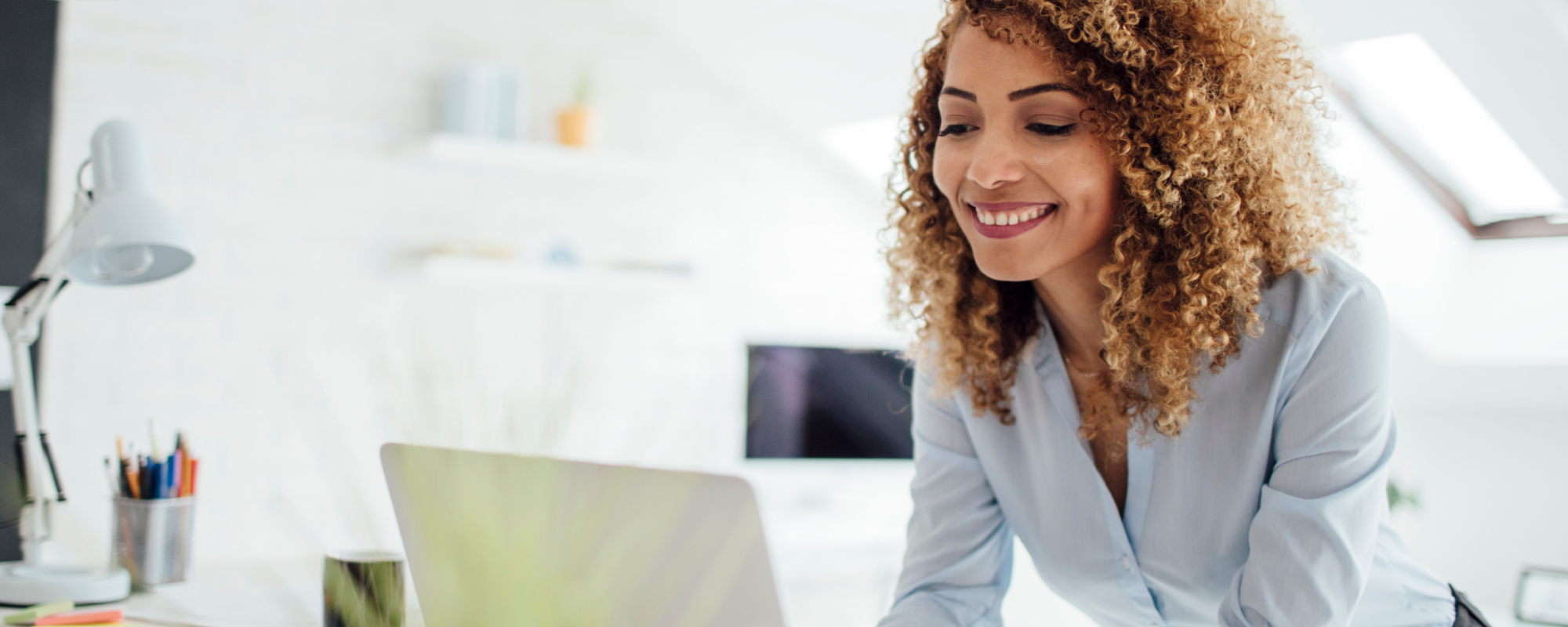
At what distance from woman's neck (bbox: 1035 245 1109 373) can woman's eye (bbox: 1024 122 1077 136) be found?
0.15 meters

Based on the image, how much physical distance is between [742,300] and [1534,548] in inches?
91.3

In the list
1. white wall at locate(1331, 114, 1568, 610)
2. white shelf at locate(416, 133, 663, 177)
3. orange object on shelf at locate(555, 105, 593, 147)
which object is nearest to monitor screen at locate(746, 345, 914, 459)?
white shelf at locate(416, 133, 663, 177)

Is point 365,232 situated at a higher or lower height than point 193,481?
higher

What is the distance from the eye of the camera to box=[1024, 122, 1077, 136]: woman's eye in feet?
3.38

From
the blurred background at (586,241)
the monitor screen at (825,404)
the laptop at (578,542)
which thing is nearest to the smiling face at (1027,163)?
the laptop at (578,542)

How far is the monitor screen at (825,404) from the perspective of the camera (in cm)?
284

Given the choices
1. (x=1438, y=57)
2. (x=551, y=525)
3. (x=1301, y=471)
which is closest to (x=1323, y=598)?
(x=1301, y=471)

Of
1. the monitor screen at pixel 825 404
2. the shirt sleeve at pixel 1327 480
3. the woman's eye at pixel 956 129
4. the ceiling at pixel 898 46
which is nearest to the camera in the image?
the shirt sleeve at pixel 1327 480

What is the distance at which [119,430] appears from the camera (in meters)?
2.58

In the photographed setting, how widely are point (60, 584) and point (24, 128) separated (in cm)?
81

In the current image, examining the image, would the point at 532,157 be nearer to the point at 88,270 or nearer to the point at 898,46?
the point at 898,46

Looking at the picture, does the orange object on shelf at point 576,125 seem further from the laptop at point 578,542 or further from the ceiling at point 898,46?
the laptop at point 578,542

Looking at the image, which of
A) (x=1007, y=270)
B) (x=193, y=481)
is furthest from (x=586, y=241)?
(x=1007, y=270)

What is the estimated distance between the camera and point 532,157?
2.99 m
